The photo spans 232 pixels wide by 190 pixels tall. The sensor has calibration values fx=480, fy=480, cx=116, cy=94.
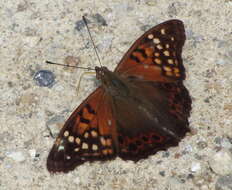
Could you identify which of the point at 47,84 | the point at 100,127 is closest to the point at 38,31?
the point at 47,84

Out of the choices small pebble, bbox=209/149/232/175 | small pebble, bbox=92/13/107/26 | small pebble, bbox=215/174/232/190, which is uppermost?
small pebble, bbox=92/13/107/26

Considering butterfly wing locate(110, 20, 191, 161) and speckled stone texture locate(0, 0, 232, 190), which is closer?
butterfly wing locate(110, 20, 191, 161)

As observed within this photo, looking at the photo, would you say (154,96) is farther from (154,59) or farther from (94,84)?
(94,84)

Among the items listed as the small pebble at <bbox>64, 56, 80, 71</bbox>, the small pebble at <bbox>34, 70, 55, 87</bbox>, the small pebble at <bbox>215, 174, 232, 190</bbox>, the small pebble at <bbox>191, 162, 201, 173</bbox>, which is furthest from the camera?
the small pebble at <bbox>64, 56, 80, 71</bbox>

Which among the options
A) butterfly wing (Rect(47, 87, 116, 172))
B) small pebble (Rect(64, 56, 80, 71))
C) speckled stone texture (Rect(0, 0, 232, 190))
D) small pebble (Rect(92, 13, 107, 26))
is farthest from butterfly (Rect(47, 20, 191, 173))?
small pebble (Rect(92, 13, 107, 26))

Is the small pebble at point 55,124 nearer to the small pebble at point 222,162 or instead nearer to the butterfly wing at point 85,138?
the butterfly wing at point 85,138

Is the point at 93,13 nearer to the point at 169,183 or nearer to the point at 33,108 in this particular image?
the point at 33,108

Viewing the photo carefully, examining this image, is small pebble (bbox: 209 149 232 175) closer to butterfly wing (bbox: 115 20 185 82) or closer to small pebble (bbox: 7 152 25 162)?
butterfly wing (bbox: 115 20 185 82)

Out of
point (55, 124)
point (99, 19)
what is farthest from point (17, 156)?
point (99, 19)
